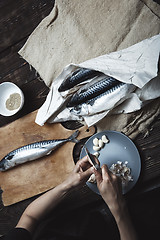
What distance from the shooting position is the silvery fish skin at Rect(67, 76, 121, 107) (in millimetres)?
1144

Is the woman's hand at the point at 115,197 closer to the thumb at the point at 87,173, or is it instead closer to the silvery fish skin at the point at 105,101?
the thumb at the point at 87,173

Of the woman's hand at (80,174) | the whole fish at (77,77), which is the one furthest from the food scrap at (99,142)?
the whole fish at (77,77)

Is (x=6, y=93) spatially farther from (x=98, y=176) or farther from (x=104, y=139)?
(x=98, y=176)

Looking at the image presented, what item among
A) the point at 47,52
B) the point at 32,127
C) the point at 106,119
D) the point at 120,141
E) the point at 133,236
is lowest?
the point at 133,236

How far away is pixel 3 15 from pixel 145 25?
2.92 feet

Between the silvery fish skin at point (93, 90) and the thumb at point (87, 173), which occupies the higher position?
the silvery fish skin at point (93, 90)

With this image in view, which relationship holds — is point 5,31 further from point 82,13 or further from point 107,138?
point 107,138

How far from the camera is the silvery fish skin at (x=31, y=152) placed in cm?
130

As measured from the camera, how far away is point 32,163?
1366mm

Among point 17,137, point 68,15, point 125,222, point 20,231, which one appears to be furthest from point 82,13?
point 20,231

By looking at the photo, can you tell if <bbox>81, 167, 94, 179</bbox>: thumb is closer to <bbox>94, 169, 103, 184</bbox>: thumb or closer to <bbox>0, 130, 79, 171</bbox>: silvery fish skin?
<bbox>94, 169, 103, 184</bbox>: thumb

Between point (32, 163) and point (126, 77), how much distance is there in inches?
29.7

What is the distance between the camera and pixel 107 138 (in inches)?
49.7

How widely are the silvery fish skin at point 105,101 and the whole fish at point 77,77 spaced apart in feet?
0.39
